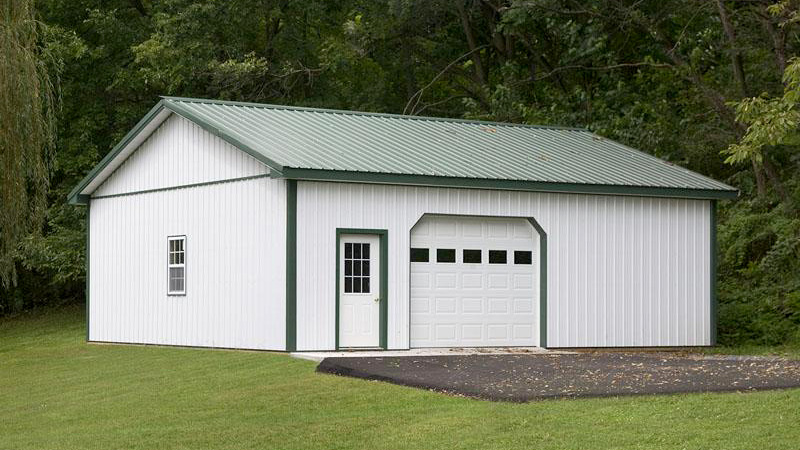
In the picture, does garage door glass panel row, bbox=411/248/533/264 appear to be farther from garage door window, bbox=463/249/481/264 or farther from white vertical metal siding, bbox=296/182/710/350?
white vertical metal siding, bbox=296/182/710/350

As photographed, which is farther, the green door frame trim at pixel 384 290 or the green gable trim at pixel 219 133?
the green door frame trim at pixel 384 290

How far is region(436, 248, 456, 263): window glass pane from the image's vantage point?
68.0 ft

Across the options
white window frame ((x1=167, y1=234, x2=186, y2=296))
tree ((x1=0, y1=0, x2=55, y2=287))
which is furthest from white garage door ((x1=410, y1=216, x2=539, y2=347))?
tree ((x1=0, y1=0, x2=55, y2=287))

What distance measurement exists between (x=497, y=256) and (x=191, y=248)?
5166mm

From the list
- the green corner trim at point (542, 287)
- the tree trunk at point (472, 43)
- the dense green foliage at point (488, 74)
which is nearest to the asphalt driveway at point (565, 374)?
the green corner trim at point (542, 287)

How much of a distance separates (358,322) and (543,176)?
4.07 m

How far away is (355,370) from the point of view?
16.3 metres

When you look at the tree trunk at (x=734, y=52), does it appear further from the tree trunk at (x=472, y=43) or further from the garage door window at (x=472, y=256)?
the garage door window at (x=472, y=256)

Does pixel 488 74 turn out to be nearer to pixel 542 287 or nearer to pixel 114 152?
pixel 114 152

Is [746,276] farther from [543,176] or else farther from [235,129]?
[235,129]

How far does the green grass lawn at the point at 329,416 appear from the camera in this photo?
38.5 feet

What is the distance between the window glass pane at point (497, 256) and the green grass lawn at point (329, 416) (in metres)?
4.70

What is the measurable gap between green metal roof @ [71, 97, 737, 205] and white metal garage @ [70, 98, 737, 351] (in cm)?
4

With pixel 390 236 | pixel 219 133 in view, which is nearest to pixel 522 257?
pixel 390 236
